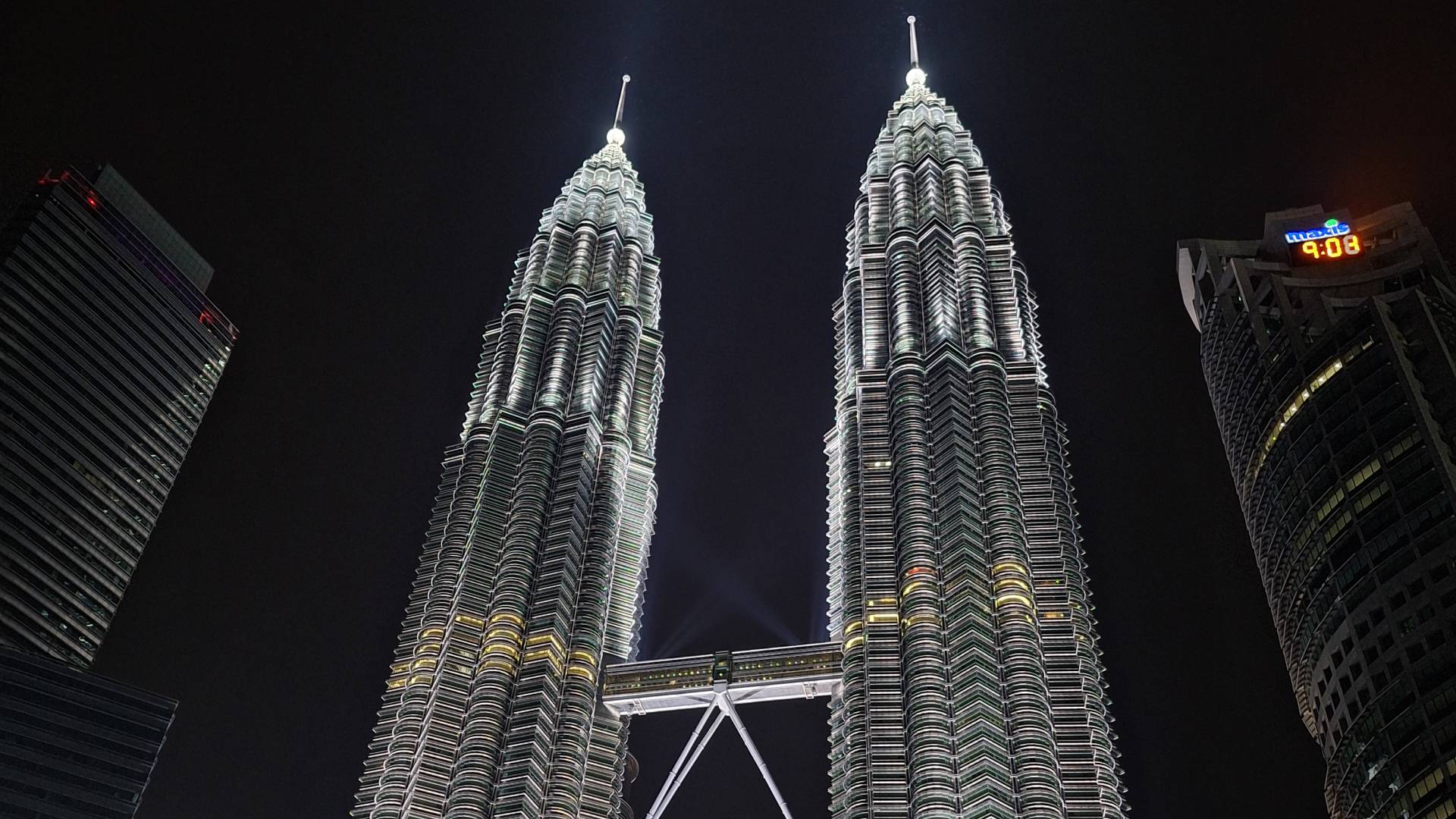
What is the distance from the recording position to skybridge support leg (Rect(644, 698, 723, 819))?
146125mm

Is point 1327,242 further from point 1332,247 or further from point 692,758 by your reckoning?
point 692,758

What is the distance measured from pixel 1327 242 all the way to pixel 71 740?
143 meters

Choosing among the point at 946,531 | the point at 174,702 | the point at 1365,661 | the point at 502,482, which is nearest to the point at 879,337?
the point at 946,531

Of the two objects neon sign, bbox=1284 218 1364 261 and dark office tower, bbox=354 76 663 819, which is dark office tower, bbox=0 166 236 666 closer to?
dark office tower, bbox=354 76 663 819

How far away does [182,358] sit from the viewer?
636ft

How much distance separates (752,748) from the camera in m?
147

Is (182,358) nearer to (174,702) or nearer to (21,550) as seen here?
(21,550)

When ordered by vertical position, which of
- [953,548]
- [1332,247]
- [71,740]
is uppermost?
[1332,247]

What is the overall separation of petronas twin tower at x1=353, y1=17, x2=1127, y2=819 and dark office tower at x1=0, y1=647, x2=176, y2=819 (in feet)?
91.7

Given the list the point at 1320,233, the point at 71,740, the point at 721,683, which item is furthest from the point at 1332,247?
the point at 71,740

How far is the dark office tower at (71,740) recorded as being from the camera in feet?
447

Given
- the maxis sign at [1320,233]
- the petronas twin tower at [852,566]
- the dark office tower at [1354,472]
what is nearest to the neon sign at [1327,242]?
the maxis sign at [1320,233]

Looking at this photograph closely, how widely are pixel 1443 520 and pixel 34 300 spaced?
149469mm

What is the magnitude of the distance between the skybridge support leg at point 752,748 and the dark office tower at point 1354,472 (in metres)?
49.8
